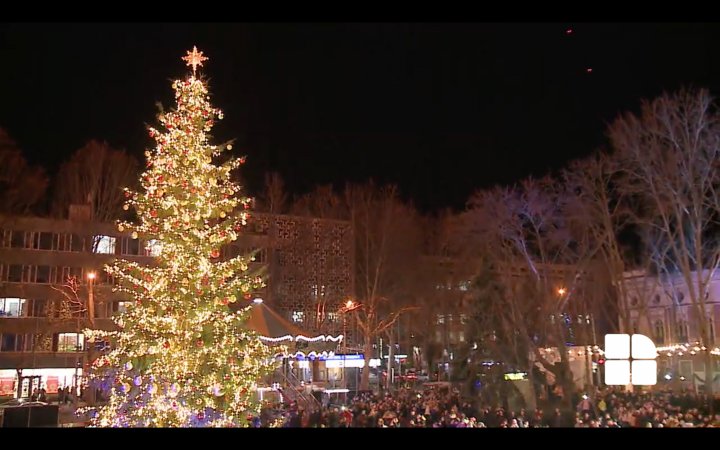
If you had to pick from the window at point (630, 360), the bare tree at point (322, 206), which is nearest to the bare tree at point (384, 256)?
the bare tree at point (322, 206)

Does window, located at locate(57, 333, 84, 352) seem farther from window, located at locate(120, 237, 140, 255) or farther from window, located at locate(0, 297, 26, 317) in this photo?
window, located at locate(120, 237, 140, 255)

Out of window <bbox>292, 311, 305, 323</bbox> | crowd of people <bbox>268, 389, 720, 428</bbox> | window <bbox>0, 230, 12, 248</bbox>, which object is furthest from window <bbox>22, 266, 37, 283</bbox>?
crowd of people <bbox>268, 389, 720, 428</bbox>

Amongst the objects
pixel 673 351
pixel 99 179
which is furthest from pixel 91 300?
pixel 673 351

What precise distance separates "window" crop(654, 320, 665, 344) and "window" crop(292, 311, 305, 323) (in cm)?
2437

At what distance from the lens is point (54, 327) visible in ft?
130

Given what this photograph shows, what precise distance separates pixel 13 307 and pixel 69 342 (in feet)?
13.5

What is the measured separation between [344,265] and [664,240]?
21.4 metres

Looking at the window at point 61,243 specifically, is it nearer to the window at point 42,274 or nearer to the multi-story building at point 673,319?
the window at point 42,274

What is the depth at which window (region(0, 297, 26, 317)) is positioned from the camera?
4156 cm

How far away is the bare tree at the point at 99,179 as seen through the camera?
35.0m

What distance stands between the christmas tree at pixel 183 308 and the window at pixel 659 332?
39.8 metres

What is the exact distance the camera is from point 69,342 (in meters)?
42.5

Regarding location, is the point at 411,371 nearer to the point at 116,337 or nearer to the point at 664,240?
the point at 664,240

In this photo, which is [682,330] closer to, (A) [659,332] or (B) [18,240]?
(A) [659,332]
